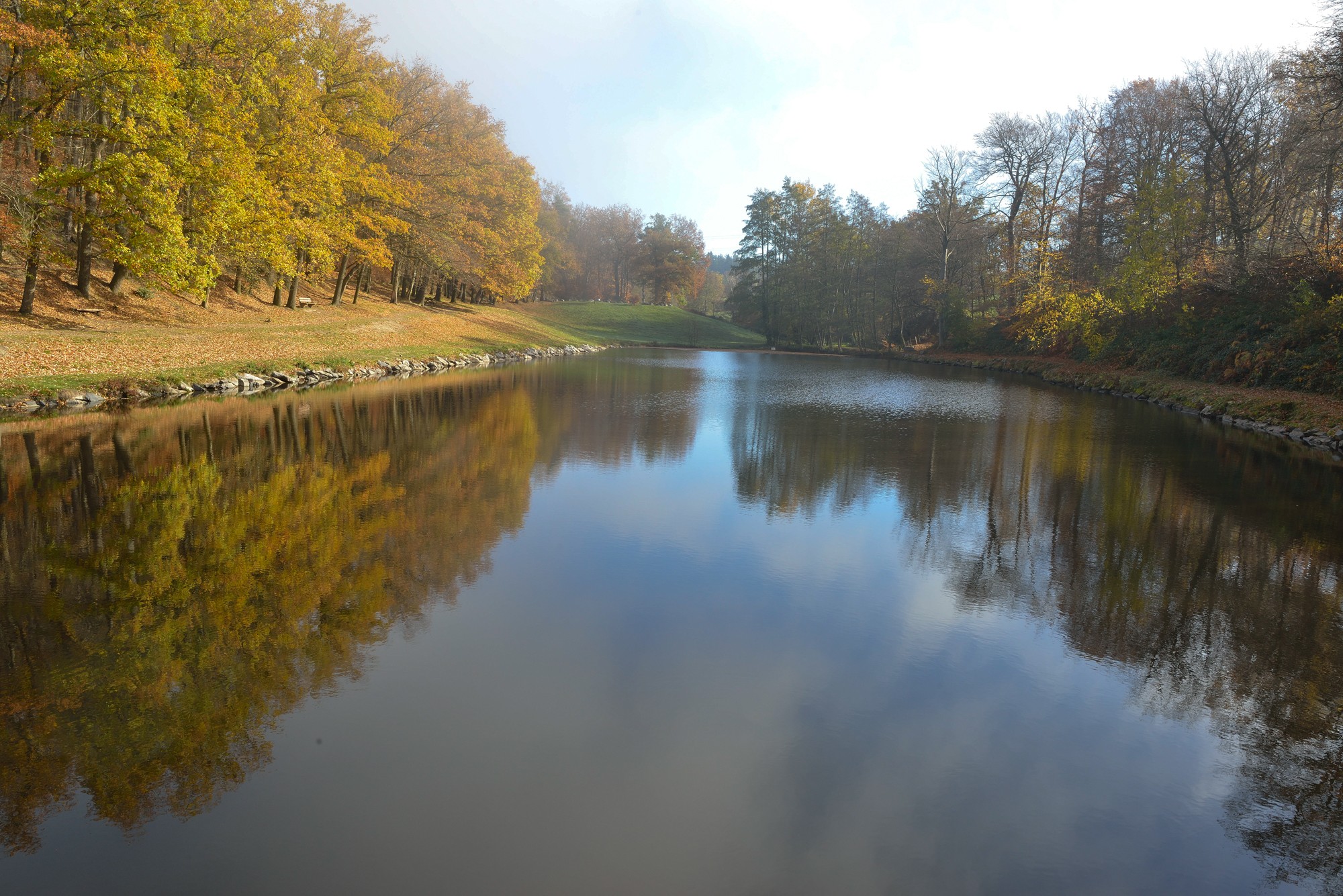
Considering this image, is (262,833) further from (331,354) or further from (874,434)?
(331,354)

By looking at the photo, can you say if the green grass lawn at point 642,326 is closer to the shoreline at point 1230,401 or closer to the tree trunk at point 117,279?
the shoreline at point 1230,401

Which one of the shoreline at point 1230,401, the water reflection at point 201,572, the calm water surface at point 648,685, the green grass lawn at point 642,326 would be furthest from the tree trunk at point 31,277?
the green grass lawn at point 642,326

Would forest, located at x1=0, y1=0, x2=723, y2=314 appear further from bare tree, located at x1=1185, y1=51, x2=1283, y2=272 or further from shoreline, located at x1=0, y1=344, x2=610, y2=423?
bare tree, located at x1=1185, y1=51, x2=1283, y2=272

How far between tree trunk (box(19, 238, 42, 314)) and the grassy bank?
0.26 meters

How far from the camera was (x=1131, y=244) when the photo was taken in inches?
1233

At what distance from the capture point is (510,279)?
4750cm

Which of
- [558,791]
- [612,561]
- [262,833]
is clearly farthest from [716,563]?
[262,833]

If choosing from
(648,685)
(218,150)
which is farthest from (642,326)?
(648,685)

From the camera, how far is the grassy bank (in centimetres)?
1565

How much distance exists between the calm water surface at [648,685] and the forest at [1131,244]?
15.8 m

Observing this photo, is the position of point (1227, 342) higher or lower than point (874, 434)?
higher

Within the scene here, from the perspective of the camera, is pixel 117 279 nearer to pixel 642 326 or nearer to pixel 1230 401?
pixel 1230 401

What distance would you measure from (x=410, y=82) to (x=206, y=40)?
1468 centimetres

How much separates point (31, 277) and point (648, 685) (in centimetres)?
2089
